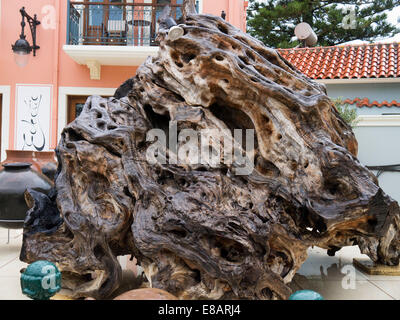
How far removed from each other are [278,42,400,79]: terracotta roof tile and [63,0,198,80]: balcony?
3363 millimetres

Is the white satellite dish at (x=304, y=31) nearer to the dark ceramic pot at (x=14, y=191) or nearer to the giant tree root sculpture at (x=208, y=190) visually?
the giant tree root sculpture at (x=208, y=190)

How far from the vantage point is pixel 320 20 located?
45.3 ft

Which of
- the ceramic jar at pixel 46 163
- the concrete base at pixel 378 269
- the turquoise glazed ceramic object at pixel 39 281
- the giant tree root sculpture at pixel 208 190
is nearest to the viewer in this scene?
the turquoise glazed ceramic object at pixel 39 281

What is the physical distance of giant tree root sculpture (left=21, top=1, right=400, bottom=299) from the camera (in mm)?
2551

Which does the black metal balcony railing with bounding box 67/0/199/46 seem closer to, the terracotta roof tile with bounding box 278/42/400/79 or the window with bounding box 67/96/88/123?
the window with bounding box 67/96/88/123

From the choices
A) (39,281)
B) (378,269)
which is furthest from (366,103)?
(39,281)

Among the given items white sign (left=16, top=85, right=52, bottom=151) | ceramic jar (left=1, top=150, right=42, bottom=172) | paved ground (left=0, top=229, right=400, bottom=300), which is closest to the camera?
paved ground (left=0, top=229, right=400, bottom=300)

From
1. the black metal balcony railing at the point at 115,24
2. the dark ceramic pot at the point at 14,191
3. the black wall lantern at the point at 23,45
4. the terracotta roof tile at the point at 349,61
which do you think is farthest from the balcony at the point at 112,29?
the dark ceramic pot at the point at 14,191

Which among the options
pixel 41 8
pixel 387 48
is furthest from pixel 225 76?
pixel 387 48

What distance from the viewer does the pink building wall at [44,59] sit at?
28.3 feet

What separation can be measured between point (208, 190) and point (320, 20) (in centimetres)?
1295

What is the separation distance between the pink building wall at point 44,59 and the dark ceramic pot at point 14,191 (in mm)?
4423

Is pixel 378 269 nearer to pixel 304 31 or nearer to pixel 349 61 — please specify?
pixel 349 61

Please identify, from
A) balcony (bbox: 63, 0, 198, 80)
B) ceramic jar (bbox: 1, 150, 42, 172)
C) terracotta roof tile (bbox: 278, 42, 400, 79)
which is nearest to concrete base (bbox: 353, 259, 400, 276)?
ceramic jar (bbox: 1, 150, 42, 172)
